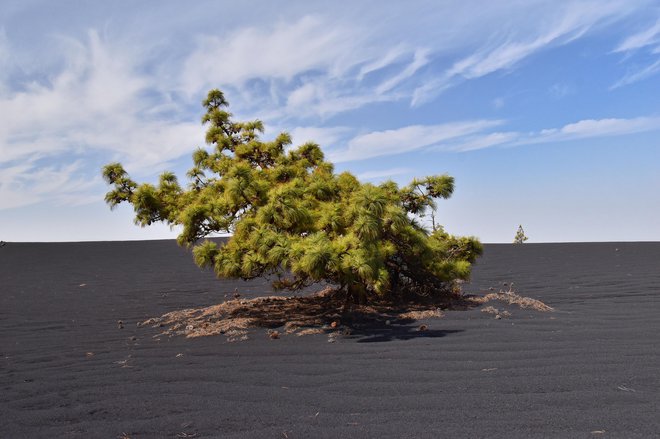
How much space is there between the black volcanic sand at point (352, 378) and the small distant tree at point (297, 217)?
1.05 metres

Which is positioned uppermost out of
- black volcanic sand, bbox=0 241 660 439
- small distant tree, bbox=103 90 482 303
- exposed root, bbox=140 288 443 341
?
small distant tree, bbox=103 90 482 303

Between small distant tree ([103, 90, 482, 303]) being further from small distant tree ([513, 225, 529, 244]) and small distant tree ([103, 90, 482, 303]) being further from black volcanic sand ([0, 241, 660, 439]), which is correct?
small distant tree ([513, 225, 529, 244])

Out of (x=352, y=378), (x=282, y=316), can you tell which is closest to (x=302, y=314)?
(x=282, y=316)

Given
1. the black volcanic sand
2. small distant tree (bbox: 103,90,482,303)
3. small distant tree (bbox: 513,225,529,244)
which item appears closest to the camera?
the black volcanic sand

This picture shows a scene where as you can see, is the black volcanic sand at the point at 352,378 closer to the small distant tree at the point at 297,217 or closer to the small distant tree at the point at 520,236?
the small distant tree at the point at 297,217

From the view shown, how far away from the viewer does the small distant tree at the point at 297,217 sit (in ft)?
22.5

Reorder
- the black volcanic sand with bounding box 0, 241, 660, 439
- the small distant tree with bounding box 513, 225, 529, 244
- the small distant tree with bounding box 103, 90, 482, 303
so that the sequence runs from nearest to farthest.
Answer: the black volcanic sand with bounding box 0, 241, 660, 439
the small distant tree with bounding box 103, 90, 482, 303
the small distant tree with bounding box 513, 225, 529, 244

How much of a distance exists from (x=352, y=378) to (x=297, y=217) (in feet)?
9.79

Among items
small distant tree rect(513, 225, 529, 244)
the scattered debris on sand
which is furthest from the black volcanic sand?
small distant tree rect(513, 225, 529, 244)

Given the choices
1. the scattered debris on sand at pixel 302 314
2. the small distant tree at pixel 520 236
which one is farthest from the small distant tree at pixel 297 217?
the small distant tree at pixel 520 236

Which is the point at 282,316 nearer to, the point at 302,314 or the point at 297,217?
the point at 302,314

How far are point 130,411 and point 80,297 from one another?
8.79m

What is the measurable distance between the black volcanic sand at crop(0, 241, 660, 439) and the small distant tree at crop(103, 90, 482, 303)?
1048 millimetres

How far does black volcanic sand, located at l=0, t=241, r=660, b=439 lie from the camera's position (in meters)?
3.60
